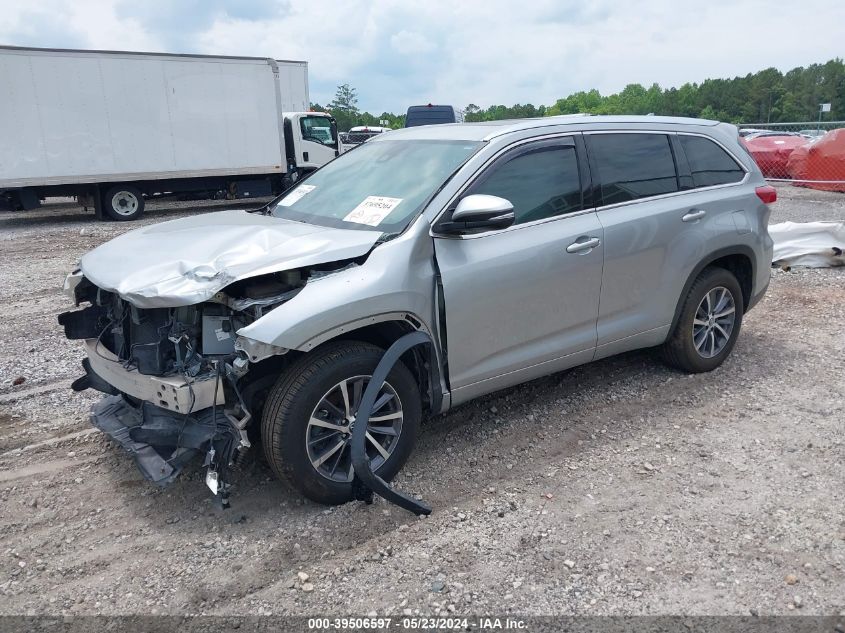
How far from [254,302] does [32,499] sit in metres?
1.71

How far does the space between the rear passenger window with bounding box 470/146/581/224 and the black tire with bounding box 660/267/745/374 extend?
4.28 feet

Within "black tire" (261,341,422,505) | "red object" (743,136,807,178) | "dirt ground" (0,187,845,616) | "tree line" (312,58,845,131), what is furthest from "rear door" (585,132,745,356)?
"tree line" (312,58,845,131)

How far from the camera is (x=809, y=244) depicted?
8.92m

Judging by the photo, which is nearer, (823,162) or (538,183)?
(538,183)

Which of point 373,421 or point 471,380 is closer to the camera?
point 373,421

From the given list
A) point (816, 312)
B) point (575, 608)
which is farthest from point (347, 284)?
point (816, 312)

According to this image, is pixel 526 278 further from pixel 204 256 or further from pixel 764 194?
pixel 764 194

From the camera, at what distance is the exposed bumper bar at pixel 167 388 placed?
3.12m

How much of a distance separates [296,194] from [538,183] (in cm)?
169

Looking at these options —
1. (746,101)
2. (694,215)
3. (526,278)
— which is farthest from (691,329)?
(746,101)

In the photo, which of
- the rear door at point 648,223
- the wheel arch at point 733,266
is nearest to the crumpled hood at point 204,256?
the rear door at point 648,223

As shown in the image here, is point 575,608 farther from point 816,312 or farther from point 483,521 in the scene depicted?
point 816,312

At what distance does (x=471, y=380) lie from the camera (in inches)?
151

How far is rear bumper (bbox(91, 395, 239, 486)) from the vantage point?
126 inches
